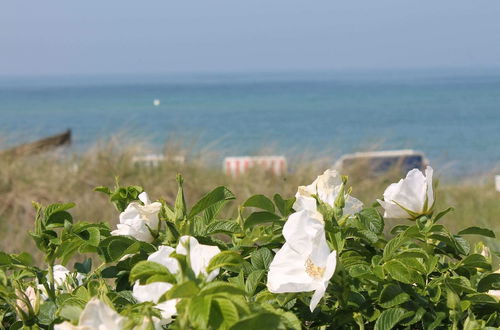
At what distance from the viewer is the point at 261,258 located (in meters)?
1.11

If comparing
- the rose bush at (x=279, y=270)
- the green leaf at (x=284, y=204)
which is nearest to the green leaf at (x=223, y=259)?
the rose bush at (x=279, y=270)

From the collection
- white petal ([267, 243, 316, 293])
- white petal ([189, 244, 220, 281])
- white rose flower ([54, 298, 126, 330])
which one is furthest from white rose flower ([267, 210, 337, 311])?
white rose flower ([54, 298, 126, 330])

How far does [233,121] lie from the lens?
2060 inches

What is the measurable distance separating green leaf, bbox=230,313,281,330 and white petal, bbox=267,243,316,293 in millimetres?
173

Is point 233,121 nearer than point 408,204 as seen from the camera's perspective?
No

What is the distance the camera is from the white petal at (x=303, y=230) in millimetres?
911

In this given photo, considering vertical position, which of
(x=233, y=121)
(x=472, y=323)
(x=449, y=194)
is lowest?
(x=233, y=121)

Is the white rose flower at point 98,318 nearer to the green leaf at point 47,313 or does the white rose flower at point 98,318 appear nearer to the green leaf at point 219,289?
the green leaf at point 219,289

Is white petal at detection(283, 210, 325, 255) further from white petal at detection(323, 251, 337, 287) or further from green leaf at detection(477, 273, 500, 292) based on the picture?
green leaf at detection(477, 273, 500, 292)

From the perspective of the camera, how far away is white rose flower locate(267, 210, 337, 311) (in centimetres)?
91

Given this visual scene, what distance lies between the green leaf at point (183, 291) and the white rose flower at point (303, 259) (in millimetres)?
188

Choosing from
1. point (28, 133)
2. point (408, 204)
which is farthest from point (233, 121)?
point (408, 204)

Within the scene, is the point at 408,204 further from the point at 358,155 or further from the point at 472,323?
the point at 358,155

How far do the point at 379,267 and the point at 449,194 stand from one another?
6.66 meters
